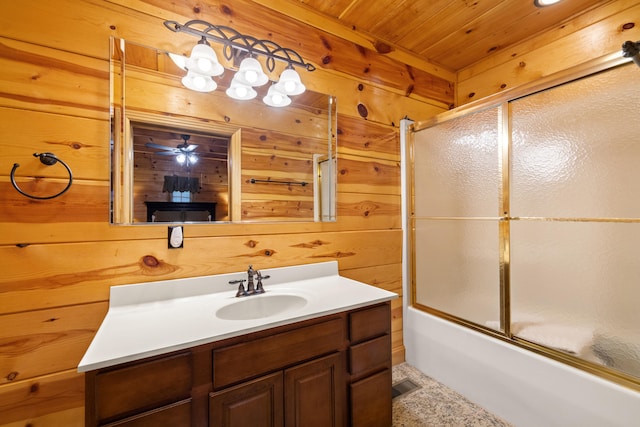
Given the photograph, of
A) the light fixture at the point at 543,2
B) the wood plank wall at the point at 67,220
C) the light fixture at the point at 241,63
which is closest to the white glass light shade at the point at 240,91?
the light fixture at the point at 241,63

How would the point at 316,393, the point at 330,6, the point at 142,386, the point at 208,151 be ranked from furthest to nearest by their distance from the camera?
the point at 330,6, the point at 208,151, the point at 316,393, the point at 142,386

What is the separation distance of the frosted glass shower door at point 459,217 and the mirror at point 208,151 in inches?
28.6

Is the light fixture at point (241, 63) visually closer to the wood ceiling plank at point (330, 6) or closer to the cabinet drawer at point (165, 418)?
the wood ceiling plank at point (330, 6)

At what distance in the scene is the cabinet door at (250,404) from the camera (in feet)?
2.96

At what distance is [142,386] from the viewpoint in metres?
0.80

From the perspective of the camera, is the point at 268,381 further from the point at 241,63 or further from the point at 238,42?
the point at 238,42

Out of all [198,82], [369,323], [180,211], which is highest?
[198,82]

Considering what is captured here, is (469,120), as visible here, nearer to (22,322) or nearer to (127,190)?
(127,190)

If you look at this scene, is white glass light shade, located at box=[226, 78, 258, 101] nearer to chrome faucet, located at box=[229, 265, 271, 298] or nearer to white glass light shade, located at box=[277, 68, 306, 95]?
white glass light shade, located at box=[277, 68, 306, 95]

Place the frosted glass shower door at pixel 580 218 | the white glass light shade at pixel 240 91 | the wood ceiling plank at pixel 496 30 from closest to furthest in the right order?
1. the frosted glass shower door at pixel 580 218
2. the white glass light shade at pixel 240 91
3. the wood ceiling plank at pixel 496 30

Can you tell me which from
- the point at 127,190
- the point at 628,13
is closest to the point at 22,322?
the point at 127,190

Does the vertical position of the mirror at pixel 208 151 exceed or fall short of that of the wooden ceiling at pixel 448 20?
it falls short

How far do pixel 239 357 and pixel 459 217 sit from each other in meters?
1.52

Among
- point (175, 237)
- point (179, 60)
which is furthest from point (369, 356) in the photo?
point (179, 60)
